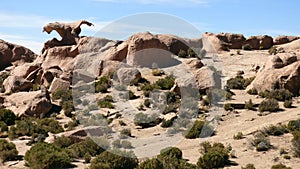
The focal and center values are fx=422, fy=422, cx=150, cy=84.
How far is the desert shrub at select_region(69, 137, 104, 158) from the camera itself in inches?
791

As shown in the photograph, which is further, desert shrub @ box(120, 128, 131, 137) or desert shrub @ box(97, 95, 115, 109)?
desert shrub @ box(97, 95, 115, 109)

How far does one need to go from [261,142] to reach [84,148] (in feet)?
27.7

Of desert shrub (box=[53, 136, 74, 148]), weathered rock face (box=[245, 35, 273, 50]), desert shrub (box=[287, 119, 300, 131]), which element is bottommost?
desert shrub (box=[53, 136, 74, 148])

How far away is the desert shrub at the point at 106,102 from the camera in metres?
29.1

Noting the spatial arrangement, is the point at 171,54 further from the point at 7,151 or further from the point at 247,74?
the point at 7,151

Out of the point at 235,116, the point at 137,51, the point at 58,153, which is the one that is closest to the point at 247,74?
the point at 137,51

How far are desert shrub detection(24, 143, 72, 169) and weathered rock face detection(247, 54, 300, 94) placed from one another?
1626cm

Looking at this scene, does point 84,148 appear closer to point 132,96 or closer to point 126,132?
point 126,132

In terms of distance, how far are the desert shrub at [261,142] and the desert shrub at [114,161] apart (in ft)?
19.1

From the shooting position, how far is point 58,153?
754 inches

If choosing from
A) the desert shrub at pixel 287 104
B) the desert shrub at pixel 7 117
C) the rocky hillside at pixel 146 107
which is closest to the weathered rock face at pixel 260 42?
the rocky hillside at pixel 146 107

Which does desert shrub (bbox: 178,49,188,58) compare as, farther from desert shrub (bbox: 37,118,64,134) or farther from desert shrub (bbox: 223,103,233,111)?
desert shrub (bbox: 37,118,64,134)

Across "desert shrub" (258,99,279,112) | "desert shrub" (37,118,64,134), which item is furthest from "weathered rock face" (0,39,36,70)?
"desert shrub" (258,99,279,112)

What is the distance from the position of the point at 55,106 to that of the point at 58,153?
39.3 ft
